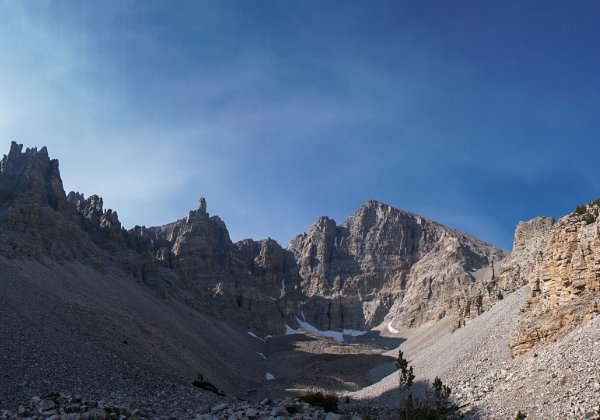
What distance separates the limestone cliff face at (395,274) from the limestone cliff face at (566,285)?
84.9 metres

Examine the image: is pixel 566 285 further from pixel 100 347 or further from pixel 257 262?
pixel 257 262

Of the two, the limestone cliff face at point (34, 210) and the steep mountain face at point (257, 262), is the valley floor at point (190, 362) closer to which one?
the limestone cliff face at point (34, 210)

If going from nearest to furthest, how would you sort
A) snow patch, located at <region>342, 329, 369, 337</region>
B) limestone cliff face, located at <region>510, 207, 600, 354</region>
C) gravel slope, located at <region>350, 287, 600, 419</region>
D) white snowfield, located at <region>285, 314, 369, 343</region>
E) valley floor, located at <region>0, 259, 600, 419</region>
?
gravel slope, located at <region>350, 287, 600, 419</region> → valley floor, located at <region>0, 259, 600, 419</region> → limestone cliff face, located at <region>510, 207, 600, 354</region> → white snowfield, located at <region>285, 314, 369, 343</region> → snow patch, located at <region>342, 329, 369, 337</region>

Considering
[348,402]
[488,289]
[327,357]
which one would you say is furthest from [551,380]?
[327,357]

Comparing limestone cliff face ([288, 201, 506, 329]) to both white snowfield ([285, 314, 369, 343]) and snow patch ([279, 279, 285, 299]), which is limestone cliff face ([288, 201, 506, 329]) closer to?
white snowfield ([285, 314, 369, 343])

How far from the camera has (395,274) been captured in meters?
179

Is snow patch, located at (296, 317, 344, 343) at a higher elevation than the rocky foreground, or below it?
higher

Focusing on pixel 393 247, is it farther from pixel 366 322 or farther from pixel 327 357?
pixel 327 357

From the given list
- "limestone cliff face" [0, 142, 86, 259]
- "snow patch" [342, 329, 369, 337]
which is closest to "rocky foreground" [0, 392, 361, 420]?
"limestone cliff face" [0, 142, 86, 259]

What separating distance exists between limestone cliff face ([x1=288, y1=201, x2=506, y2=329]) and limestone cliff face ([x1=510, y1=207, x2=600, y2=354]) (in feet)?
279

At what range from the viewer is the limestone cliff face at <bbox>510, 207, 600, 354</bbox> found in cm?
3216

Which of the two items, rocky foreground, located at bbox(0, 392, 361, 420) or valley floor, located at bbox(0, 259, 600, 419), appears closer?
rocky foreground, located at bbox(0, 392, 361, 420)

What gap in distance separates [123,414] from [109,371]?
60.3 ft

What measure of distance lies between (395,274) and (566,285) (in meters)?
146
